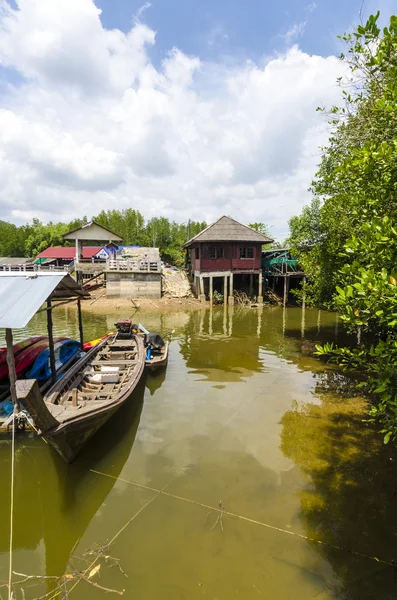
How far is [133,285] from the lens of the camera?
29188 millimetres

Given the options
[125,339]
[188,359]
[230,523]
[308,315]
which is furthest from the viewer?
[308,315]

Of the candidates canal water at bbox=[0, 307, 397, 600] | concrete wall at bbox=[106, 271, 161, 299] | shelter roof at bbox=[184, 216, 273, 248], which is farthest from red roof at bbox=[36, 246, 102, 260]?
canal water at bbox=[0, 307, 397, 600]

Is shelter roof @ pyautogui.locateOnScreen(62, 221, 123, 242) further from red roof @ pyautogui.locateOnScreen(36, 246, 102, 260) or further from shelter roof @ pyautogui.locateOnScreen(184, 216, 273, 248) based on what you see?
red roof @ pyautogui.locateOnScreen(36, 246, 102, 260)

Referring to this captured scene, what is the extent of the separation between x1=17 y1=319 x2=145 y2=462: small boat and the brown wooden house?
16180 mm

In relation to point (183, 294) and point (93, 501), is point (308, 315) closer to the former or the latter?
point (183, 294)

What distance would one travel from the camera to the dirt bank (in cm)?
2672

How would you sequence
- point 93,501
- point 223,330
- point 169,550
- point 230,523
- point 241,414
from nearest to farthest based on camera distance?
point 169,550, point 230,523, point 93,501, point 241,414, point 223,330

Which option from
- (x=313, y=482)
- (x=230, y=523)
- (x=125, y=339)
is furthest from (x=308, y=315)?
(x=230, y=523)

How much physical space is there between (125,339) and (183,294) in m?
16.6

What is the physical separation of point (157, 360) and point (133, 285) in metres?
18.1

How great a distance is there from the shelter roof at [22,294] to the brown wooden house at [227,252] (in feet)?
65.2

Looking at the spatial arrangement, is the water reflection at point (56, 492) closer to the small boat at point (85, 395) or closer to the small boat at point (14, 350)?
the small boat at point (85, 395)

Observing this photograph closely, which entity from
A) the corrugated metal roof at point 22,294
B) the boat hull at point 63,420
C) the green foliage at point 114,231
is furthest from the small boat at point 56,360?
the green foliage at point 114,231

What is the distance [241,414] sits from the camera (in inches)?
367
